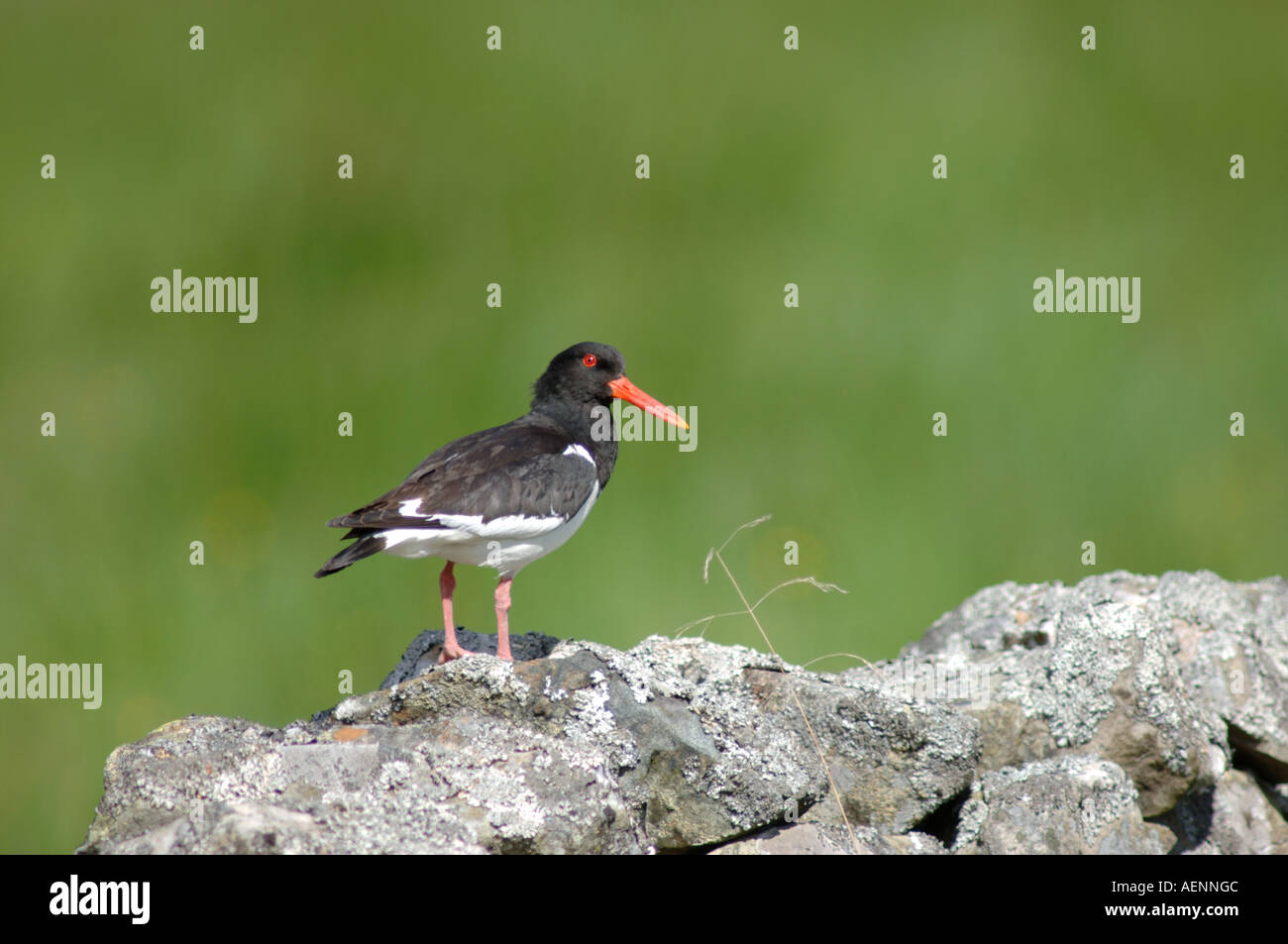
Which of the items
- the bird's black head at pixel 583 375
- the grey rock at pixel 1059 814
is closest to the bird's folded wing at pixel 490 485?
the bird's black head at pixel 583 375

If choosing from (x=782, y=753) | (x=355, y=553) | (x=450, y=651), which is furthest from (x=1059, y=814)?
(x=355, y=553)

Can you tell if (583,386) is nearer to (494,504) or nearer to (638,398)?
(638,398)

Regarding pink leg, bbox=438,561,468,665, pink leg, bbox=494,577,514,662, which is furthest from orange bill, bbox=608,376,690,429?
pink leg, bbox=438,561,468,665

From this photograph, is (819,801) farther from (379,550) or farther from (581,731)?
(379,550)

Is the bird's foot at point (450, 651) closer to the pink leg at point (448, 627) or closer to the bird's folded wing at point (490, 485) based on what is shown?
the pink leg at point (448, 627)

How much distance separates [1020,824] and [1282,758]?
2.03 meters

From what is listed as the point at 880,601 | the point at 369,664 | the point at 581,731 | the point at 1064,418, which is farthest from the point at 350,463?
the point at 581,731

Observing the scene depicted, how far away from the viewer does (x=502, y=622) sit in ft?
23.4

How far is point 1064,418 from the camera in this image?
16766 millimetres

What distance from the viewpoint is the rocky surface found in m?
4.76

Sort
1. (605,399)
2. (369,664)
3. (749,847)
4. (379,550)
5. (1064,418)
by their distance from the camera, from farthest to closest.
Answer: (1064,418) → (369,664) → (605,399) → (379,550) → (749,847)

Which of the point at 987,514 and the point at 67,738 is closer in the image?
the point at 67,738

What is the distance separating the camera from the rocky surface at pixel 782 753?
4.76m

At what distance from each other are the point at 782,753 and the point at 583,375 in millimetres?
3586
